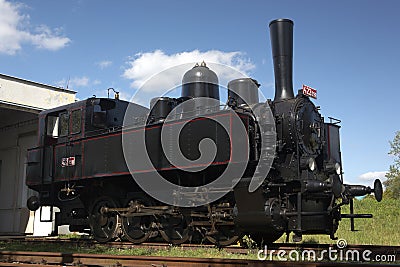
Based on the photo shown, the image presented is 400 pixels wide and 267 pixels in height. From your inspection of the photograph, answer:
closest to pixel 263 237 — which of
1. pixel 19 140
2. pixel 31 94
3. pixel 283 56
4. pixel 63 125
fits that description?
pixel 283 56

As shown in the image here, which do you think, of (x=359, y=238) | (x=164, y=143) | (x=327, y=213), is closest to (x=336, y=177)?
(x=327, y=213)

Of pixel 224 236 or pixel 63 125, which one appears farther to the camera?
pixel 63 125

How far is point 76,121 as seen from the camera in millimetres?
11383

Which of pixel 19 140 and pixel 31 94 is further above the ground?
pixel 31 94

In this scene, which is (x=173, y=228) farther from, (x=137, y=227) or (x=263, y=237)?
(x=263, y=237)

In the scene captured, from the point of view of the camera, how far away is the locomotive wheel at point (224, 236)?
8.71 m

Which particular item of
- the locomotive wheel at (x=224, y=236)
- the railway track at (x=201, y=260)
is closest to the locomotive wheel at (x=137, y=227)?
the railway track at (x=201, y=260)

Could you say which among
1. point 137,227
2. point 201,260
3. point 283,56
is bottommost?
point 201,260

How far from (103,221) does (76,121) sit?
252 centimetres

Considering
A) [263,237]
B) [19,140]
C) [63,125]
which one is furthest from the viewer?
[19,140]

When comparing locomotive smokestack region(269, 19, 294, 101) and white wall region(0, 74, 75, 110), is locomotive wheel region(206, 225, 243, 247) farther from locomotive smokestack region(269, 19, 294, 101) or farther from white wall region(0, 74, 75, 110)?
white wall region(0, 74, 75, 110)

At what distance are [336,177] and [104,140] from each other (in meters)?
5.03

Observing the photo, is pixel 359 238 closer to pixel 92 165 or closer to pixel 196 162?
pixel 196 162

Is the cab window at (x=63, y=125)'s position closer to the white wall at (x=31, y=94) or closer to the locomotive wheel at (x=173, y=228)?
the locomotive wheel at (x=173, y=228)
